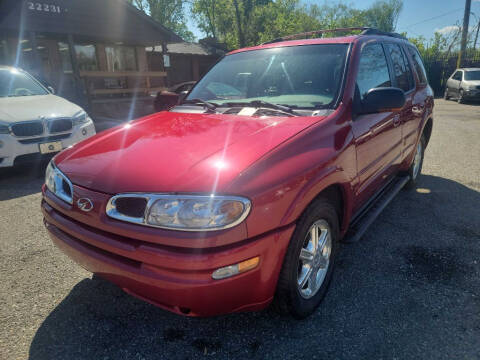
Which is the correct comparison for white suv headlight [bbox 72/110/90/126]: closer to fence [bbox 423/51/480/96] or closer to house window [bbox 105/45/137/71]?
house window [bbox 105/45/137/71]

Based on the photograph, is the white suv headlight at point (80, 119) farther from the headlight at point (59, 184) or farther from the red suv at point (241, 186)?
the headlight at point (59, 184)

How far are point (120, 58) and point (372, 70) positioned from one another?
650 inches

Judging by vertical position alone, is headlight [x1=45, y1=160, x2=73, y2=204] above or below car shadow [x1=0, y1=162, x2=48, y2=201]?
above

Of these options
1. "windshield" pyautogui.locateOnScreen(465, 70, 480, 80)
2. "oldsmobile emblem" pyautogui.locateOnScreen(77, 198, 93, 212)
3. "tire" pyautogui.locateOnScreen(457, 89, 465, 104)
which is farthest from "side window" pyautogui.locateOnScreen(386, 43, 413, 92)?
"windshield" pyautogui.locateOnScreen(465, 70, 480, 80)

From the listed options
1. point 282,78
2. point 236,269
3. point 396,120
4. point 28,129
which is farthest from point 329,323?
point 28,129

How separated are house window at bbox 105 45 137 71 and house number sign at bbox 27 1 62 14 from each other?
4115 millimetres

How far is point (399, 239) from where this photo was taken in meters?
3.10

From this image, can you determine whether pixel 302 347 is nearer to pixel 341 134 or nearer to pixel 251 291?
pixel 251 291

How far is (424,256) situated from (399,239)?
317 mm

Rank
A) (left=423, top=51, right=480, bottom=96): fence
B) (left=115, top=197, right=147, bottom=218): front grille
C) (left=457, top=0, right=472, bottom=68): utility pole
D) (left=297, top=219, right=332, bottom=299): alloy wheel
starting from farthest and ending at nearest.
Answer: (left=423, top=51, right=480, bottom=96): fence, (left=457, top=0, right=472, bottom=68): utility pole, (left=297, top=219, right=332, bottom=299): alloy wheel, (left=115, top=197, right=147, bottom=218): front grille

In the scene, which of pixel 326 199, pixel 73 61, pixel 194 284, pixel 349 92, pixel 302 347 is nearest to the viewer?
pixel 194 284

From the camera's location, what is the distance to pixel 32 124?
4.91 meters

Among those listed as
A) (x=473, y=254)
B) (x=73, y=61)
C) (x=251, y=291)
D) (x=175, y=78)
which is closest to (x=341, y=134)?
(x=251, y=291)

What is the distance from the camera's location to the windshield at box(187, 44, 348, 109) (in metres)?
2.52
